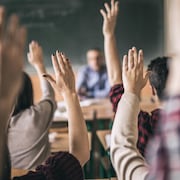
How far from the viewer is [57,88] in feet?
5.11

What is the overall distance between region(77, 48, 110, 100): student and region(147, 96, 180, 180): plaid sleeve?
16.4 ft

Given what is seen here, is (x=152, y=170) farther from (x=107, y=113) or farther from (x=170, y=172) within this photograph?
(x=107, y=113)

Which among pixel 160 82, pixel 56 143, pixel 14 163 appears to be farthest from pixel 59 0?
pixel 160 82

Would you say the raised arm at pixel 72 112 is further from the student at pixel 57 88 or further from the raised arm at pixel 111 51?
the raised arm at pixel 111 51

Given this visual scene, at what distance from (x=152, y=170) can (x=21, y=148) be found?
5.99ft

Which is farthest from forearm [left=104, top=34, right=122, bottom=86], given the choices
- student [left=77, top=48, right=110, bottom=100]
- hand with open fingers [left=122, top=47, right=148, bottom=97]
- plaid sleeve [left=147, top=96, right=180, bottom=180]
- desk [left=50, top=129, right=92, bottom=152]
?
student [left=77, top=48, right=110, bottom=100]

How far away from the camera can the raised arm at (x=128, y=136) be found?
1100 mm

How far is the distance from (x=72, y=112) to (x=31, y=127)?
3.33 feet

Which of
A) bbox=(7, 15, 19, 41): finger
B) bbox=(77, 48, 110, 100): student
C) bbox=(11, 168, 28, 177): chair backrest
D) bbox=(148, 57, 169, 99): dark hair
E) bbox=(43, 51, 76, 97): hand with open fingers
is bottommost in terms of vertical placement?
bbox=(11, 168, 28, 177): chair backrest

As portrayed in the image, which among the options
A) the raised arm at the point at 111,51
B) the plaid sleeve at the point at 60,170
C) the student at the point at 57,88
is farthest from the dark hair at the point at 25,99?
the plaid sleeve at the point at 60,170

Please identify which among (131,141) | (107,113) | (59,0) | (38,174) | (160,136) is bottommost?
(107,113)

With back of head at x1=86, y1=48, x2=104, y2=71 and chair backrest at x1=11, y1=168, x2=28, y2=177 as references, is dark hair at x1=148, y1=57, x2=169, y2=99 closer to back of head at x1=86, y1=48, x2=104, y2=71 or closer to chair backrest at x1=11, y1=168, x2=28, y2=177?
A: chair backrest at x1=11, y1=168, x2=28, y2=177

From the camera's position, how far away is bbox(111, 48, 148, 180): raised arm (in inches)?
43.3

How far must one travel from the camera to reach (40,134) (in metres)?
2.53
